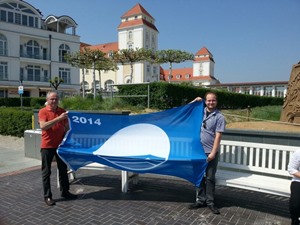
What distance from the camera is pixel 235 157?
5.25m

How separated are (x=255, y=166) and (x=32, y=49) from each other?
182 feet

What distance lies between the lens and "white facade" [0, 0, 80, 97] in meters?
48.7

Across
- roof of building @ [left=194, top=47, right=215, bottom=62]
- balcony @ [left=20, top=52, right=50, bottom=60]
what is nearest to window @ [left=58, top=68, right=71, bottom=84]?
balcony @ [left=20, top=52, right=50, bottom=60]

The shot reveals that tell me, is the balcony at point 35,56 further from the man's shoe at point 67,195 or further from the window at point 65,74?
the man's shoe at point 67,195

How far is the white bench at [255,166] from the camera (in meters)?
4.45

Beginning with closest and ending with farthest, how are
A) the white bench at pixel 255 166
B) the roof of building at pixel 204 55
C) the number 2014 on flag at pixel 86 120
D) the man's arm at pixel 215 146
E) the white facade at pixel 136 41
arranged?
the man's arm at pixel 215 146
the white bench at pixel 255 166
the number 2014 on flag at pixel 86 120
the white facade at pixel 136 41
the roof of building at pixel 204 55

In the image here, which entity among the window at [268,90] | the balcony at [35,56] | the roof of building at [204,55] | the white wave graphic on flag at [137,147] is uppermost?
the roof of building at [204,55]

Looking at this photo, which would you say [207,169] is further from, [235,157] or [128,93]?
[128,93]

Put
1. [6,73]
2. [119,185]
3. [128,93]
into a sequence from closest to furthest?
[119,185], [128,93], [6,73]

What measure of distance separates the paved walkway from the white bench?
0.45m

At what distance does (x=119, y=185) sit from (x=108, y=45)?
9802cm

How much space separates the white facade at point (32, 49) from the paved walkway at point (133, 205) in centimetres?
4673

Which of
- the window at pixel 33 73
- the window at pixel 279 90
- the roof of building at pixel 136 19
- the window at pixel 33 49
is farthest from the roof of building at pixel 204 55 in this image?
the window at pixel 33 73

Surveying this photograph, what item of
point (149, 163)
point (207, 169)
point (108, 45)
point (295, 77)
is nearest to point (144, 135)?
point (149, 163)
